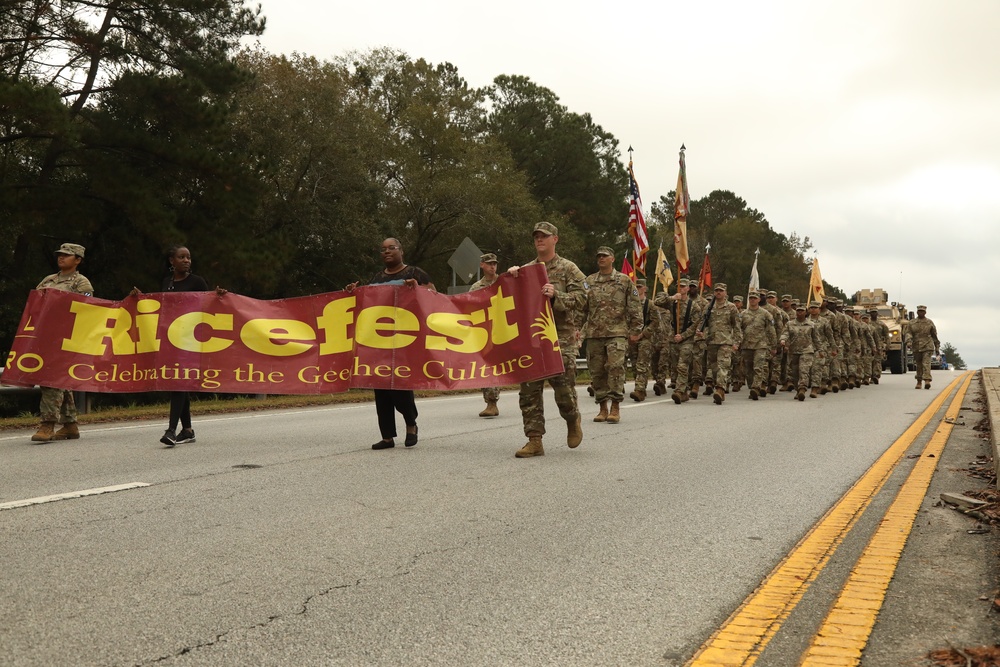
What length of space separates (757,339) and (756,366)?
0.63m

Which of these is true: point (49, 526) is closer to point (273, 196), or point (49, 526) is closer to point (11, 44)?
point (11, 44)

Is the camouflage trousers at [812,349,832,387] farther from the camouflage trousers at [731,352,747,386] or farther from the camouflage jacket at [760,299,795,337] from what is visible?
the camouflage trousers at [731,352,747,386]

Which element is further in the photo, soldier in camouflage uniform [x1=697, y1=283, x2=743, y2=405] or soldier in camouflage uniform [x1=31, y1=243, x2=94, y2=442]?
soldier in camouflage uniform [x1=697, y1=283, x2=743, y2=405]

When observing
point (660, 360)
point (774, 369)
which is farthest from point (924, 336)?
point (660, 360)

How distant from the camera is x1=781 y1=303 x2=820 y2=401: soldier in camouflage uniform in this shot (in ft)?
66.5

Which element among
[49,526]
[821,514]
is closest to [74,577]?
[49,526]

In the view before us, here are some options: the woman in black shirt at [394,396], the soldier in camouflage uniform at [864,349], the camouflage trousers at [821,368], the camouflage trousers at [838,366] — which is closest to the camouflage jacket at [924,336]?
the soldier in camouflage uniform at [864,349]

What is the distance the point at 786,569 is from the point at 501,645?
1781mm

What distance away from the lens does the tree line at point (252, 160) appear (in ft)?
77.9

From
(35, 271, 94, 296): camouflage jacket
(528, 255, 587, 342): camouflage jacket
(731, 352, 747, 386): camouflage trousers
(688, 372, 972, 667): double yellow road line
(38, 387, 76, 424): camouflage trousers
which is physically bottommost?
(688, 372, 972, 667): double yellow road line

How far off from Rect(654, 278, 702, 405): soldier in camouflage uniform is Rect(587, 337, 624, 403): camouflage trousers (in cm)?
433

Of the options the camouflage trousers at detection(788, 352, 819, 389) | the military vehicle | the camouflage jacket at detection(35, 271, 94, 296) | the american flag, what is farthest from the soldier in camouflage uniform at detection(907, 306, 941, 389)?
the camouflage jacket at detection(35, 271, 94, 296)

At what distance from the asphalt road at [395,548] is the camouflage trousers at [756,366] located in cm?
922

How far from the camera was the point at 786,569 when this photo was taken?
184 inches
